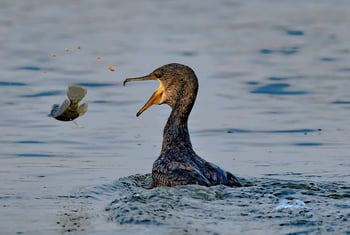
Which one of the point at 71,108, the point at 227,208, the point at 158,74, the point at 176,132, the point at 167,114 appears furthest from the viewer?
the point at 167,114

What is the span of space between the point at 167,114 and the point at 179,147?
139 inches

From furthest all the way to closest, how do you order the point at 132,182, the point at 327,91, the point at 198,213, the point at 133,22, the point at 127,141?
the point at 133,22, the point at 327,91, the point at 127,141, the point at 132,182, the point at 198,213

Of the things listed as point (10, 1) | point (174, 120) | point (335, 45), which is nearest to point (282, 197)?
point (174, 120)

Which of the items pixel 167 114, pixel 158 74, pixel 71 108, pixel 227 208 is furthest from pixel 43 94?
pixel 227 208

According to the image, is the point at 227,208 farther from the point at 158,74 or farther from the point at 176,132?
the point at 158,74

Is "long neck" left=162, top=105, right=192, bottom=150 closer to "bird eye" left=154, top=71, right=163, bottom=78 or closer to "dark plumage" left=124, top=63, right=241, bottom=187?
"dark plumage" left=124, top=63, right=241, bottom=187

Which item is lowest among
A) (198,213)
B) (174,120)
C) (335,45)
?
(198,213)

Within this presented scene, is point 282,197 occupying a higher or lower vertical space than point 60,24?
lower

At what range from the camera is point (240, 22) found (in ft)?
73.4

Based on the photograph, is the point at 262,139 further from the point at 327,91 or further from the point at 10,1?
the point at 10,1

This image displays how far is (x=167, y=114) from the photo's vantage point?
1614 centimetres

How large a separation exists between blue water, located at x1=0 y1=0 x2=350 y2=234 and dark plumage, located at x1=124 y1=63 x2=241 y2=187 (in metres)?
0.28

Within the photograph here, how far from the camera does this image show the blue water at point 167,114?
35.4 feet

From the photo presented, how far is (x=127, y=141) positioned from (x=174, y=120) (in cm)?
149
